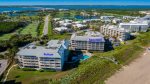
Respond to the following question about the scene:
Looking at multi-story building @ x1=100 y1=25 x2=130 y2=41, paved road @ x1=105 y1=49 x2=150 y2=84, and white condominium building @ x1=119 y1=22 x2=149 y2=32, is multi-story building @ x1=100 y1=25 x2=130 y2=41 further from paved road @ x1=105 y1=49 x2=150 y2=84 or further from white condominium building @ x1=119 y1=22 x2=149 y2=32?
paved road @ x1=105 y1=49 x2=150 y2=84

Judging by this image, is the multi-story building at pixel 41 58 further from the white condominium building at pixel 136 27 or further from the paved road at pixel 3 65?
Answer: the white condominium building at pixel 136 27

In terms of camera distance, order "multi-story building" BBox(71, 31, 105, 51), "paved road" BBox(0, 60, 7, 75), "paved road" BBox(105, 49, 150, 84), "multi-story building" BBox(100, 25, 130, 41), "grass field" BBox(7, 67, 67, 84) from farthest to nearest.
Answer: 1. "multi-story building" BBox(100, 25, 130, 41)
2. "multi-story building" BBox(71, 31, 105, 51)
3. "paved road" BBox(0, 60, 7, 75)
4. "grass field" BBox(7, 67, 67, 84)
5. "paved road" BBox(105, 49, 150, 84)

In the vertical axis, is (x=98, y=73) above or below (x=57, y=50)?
below

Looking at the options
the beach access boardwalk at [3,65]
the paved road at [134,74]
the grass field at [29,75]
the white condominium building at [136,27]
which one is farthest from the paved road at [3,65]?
the white condominium building at [136,27]

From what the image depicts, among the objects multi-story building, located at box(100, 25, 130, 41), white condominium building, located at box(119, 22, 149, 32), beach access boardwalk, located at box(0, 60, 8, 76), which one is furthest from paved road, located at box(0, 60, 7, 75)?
white condominium building, located at box(119, 22, 149, 32)

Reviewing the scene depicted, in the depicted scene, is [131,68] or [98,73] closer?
[98,73]

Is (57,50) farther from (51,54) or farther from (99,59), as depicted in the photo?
(99,59)

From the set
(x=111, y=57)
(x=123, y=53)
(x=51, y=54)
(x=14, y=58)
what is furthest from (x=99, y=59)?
(x=14, y=58)
